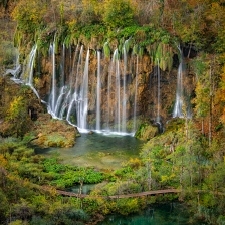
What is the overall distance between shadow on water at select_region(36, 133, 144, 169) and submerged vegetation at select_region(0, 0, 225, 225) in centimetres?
80

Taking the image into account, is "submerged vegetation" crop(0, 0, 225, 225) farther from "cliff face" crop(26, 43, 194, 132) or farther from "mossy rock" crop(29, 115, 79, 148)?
"cliff face" crop(26, 43, 194, 132)

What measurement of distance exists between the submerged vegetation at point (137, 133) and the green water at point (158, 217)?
356 millimetres

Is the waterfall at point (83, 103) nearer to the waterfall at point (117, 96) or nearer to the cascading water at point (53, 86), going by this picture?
the cascading water at point (53, 86)

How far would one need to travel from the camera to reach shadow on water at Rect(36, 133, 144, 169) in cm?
3070

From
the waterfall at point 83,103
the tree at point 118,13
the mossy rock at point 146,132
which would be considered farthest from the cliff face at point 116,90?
the tree at point 118,13

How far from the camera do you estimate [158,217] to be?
24250 mm

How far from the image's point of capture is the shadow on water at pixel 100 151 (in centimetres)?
3070

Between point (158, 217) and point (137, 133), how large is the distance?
40.1 feet

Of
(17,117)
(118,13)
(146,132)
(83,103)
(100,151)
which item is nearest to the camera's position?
(100,151)

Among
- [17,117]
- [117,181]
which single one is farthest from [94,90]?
[117,181]

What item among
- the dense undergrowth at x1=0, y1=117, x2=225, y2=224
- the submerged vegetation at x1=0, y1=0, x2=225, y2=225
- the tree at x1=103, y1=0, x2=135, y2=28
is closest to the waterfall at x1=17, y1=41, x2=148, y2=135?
the submerged vegetation at x1=0, y1=0, x2=225, y2=225

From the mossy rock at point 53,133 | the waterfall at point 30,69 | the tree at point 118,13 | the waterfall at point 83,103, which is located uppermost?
the tree at point 118,13

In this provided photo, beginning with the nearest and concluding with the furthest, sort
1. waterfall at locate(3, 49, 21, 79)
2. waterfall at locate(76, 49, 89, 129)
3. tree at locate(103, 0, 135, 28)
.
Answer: tree at locate(103, 0, 135, 28), waterfall at locate(76, 49, 89, 129), waterfall at locate(3, 49, 21, 79)

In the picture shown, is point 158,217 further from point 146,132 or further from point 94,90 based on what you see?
point 94,90
